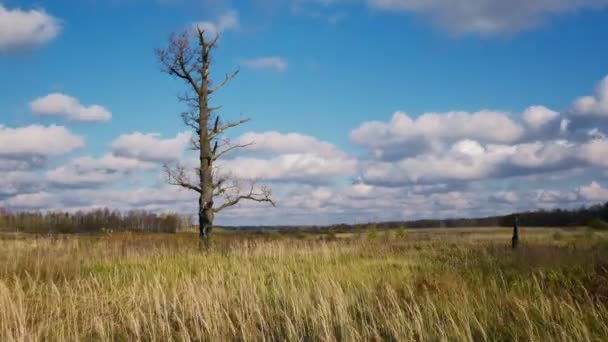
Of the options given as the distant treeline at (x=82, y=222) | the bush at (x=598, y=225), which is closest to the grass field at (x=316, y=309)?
the bush at (x=598, y=225)

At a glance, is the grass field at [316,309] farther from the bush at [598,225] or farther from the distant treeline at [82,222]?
the distant treeline at [82,222]

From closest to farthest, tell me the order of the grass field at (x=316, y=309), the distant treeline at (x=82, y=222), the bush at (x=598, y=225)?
the grass field at (x=316, y=309)
the bush at (x=598, y=225)
the distant treeline at (x=82, y=222)

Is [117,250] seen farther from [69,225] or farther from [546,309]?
[69,225]

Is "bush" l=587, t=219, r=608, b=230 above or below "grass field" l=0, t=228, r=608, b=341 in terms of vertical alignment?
below

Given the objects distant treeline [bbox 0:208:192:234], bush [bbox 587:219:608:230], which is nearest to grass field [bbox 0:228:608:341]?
bush [bbox 587:219:608:230]

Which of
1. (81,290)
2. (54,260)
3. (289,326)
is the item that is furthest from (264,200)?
(289,326)

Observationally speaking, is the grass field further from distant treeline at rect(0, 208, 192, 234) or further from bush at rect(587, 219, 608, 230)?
distant treeline at rect(0, 208, 192, 234)

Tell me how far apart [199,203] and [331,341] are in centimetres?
1439

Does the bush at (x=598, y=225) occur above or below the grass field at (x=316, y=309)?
below

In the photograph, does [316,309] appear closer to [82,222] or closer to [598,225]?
[598,225]

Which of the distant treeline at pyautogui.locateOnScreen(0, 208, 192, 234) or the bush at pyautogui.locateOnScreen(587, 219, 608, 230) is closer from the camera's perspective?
the bush at pyautogui.locateOnScreen(587, 219, 608, 230)

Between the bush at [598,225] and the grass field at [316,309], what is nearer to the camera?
the grass field at [316,309]

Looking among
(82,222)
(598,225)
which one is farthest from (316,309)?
(82,222)

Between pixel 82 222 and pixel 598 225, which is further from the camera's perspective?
pixel 82 222
